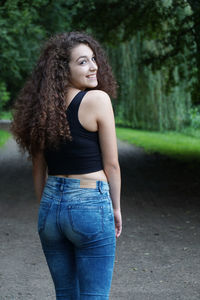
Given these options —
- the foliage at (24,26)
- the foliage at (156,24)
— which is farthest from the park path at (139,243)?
the foliage at (24,26)

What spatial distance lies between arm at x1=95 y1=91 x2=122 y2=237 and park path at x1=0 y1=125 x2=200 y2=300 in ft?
2.99

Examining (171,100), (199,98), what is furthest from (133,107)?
(199,98)

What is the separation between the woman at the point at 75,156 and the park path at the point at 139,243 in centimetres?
78

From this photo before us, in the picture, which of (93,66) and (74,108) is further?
(93,66)

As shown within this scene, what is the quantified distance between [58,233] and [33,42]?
2127 cm

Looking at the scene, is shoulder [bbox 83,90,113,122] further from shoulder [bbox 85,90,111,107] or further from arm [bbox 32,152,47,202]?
arm [bbox 32,152,47,202]

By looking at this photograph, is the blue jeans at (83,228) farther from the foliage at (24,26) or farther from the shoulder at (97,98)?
the foliage at (24,26)

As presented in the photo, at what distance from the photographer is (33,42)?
74.7 ft

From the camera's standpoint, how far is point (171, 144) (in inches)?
803

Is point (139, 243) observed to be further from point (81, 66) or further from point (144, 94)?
point (144, 94)

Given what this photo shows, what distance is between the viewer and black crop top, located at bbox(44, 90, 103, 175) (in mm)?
2340

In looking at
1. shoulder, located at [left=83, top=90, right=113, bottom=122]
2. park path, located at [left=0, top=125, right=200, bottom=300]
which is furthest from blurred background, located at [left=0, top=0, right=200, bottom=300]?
shoulder, located at [left=83, top=90, right=113, bottom=122]

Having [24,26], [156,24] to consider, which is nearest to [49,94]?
[156,24]

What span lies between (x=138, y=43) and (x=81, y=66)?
18695mm
